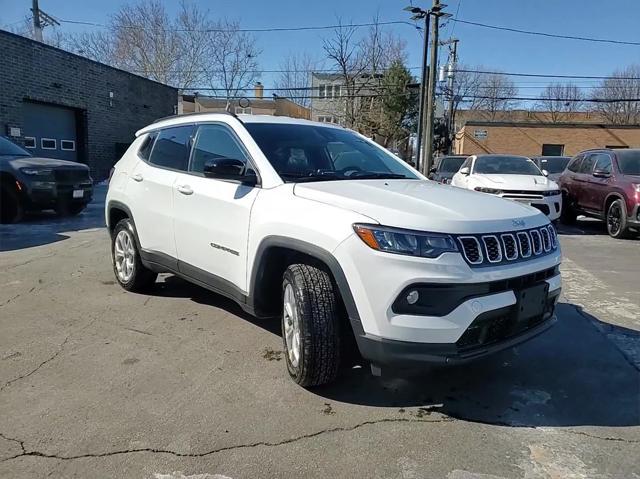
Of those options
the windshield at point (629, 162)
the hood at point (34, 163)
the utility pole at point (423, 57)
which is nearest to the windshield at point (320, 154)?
the windshield at point (629, 162)

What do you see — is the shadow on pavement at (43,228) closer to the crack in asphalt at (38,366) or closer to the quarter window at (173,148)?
the quarter window at (173,148)

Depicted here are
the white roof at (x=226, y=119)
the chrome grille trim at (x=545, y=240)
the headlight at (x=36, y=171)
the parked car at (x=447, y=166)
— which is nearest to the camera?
the chrome grille trim at (x=545, y=240)

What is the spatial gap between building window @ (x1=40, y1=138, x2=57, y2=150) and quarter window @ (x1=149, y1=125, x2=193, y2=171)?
14.3 meters

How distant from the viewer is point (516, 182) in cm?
995

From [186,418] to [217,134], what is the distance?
230 centimetres

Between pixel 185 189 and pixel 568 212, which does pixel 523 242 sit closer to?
pixel 185 189

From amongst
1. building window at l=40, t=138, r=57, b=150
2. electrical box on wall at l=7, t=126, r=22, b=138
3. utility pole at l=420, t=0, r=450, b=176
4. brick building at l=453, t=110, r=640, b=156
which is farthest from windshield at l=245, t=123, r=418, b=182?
brick building at l=453, t=110, r=640, b=156

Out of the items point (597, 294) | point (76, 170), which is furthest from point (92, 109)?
point (597, 294)

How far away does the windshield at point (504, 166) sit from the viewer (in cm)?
1095

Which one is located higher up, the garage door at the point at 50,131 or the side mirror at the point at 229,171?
the garage door at the point at 50,131

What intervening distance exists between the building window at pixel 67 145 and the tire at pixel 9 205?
8.75 metres

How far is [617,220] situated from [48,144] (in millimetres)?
16926

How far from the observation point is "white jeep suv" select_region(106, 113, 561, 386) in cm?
276

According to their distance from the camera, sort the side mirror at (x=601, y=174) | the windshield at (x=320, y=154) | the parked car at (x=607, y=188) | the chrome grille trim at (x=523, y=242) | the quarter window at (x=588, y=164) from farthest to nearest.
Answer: the quarter window at (x=588, y=164), the side mirror at (x=601, y=174), the parked car at (x=607, y=188), the windshield at (x=320, y=154), the chrome grille trim at (x=523, y=242)
